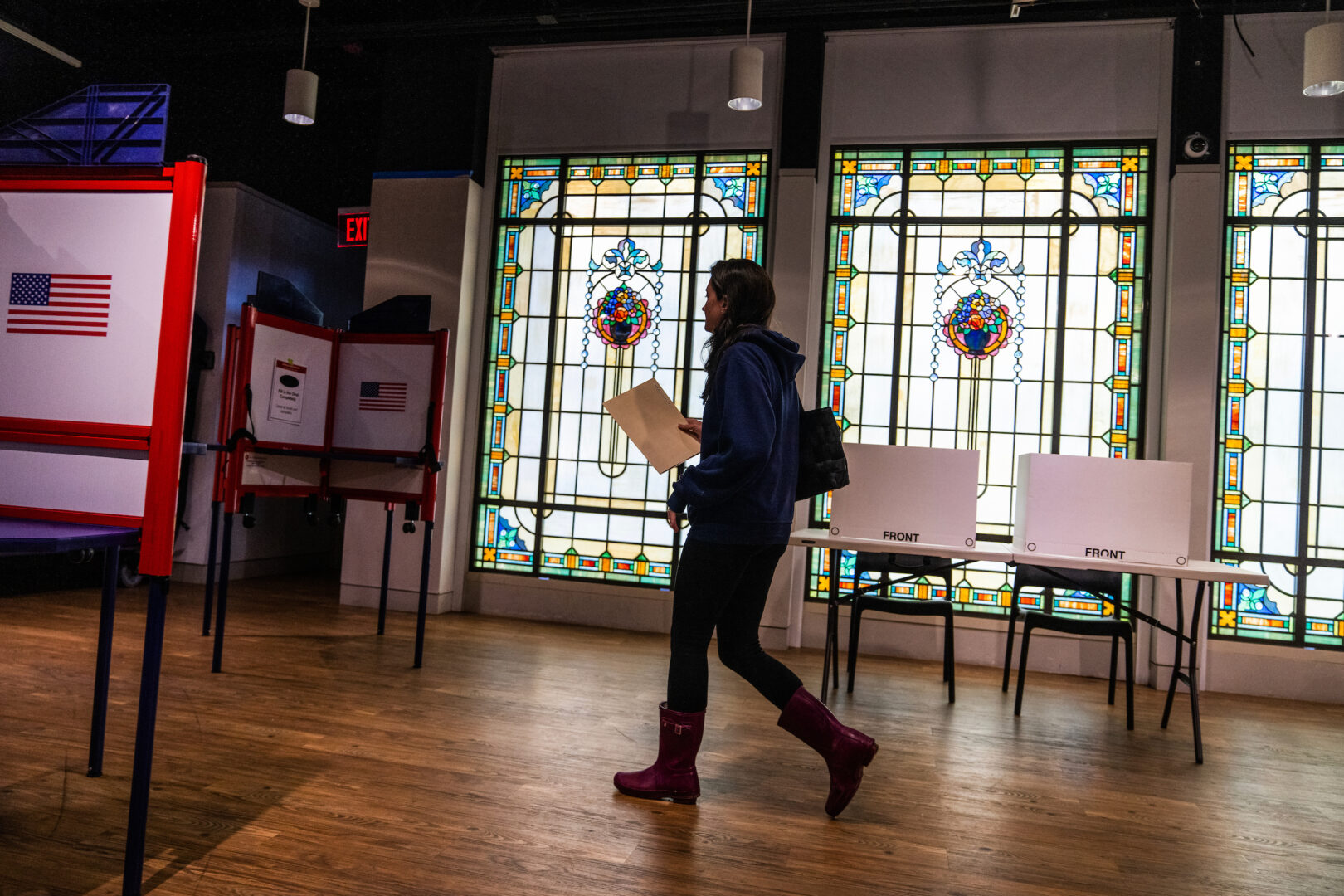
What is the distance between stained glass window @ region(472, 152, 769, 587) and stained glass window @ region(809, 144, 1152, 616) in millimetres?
731

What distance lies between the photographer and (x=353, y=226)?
7125 mm

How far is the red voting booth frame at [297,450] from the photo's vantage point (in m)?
3.86

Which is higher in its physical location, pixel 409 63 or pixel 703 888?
pixel 409 63

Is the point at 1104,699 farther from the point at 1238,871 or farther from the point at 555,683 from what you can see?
the point at 555,683

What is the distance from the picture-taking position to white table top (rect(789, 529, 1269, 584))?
3529 mm

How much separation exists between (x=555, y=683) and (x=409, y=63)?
171 inches

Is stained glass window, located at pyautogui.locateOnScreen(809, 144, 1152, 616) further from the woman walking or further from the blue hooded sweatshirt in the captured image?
the blue hooded sweatshirt

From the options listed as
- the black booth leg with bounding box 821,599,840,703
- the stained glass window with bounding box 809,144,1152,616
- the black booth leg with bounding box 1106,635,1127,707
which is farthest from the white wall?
the black booth leg with bounding box 1106,635,1127,707

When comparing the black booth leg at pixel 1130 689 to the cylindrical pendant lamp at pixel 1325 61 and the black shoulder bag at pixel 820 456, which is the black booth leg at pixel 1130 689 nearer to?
the black shoulder bag at pixel 820 456

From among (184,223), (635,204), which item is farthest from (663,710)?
(635,204)

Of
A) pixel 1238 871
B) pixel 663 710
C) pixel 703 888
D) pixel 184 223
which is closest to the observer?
pixel 184 223

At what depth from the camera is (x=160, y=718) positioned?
3111 millimetres

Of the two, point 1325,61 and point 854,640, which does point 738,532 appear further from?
point 1325,61

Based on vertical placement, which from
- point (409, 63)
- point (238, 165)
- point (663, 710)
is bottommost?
point (663, 710)
